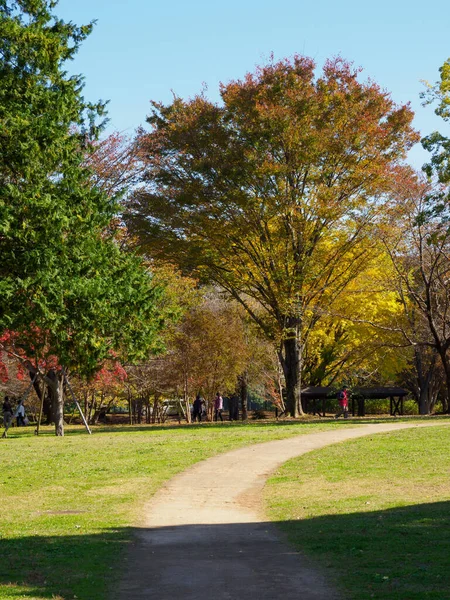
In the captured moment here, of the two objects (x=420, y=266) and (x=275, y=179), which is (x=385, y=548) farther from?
(x=420, y=266)

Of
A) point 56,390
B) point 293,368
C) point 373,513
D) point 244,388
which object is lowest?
point 373,513

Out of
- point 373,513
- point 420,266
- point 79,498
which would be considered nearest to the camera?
point 373,513

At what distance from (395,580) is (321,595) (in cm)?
93

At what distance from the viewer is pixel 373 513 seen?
1266 centimetres

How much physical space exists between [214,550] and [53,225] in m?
9.10

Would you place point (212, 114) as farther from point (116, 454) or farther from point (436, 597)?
point (436, 597)

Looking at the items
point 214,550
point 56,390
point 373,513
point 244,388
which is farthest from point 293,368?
point 214,550

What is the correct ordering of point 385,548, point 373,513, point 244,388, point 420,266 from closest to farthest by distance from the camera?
1. point 385,548
2. point 373,513
3. point 420,266
4. point 244,388

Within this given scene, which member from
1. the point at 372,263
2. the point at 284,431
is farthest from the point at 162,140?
the point at 284,431

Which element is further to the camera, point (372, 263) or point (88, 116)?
point (372, 263)

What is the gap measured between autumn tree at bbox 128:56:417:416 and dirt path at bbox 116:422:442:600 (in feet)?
55.8

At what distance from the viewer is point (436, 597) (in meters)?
7.48

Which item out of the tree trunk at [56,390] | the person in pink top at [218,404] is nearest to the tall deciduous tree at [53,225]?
the tree trunk at [56,390]

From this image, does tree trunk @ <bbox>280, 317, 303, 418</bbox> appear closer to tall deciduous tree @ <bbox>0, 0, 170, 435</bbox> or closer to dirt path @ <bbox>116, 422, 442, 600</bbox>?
tall deciduous tree @ <bbox>0, 0, 170, 435</bbox>
